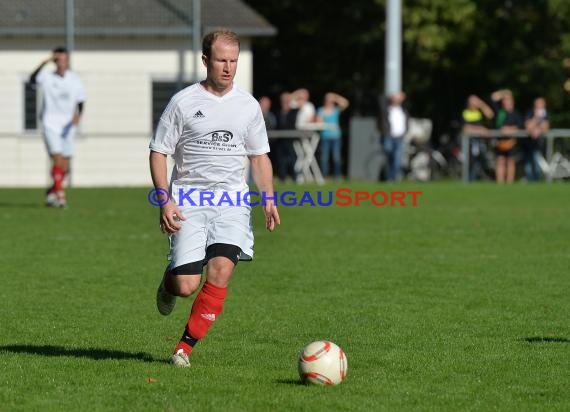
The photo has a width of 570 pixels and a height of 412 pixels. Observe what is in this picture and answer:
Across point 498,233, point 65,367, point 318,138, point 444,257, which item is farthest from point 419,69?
point 65,367

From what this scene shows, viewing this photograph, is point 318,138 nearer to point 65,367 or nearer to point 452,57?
point 452,57

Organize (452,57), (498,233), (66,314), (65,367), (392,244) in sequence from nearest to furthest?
(65,367) < (66,314) < (392,244) < (498,233) < (452,57)

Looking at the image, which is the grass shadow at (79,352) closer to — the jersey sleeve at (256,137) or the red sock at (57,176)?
the jersey sleeve at (256,137)

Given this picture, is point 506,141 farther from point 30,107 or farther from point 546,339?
point 546,339

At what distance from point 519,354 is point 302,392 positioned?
6.18 feet

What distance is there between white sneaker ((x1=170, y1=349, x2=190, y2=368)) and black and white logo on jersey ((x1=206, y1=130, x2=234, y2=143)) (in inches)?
48.2

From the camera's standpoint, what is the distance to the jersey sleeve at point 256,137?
27.3ft

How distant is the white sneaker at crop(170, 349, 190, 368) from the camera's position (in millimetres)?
8117

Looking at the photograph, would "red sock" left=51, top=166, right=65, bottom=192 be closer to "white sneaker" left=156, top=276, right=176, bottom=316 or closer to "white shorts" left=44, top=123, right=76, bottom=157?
"white shorts" left=44, top=123, right=76, bottom=157

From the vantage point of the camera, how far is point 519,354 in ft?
28.5

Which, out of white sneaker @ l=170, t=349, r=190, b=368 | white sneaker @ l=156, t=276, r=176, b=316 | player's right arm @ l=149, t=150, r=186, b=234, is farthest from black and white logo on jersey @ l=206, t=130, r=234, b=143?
white sneaker @ l=170, t=349, r=190, b=368

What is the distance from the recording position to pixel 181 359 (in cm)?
812

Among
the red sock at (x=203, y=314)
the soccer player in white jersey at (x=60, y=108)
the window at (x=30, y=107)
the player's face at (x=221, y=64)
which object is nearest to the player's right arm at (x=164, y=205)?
the red sock at (x=203, y=314)

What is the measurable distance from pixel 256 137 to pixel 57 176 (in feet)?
42.9
